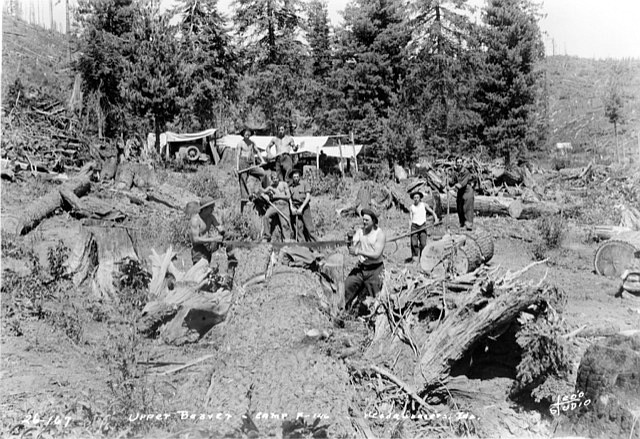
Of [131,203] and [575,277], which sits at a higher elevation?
[131,203]

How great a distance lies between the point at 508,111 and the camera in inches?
838

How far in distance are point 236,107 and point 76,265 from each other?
22704 millimetres

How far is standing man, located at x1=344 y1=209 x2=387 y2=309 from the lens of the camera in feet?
22.7

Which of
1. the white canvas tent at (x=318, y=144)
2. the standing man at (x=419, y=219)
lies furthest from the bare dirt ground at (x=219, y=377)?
the white canvas tent at (x=318, y=144)

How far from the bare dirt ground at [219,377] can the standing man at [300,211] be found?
2.49 m

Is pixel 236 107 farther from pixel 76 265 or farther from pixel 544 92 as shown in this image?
pixel 76 265

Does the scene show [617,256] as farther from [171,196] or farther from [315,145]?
[315,145]

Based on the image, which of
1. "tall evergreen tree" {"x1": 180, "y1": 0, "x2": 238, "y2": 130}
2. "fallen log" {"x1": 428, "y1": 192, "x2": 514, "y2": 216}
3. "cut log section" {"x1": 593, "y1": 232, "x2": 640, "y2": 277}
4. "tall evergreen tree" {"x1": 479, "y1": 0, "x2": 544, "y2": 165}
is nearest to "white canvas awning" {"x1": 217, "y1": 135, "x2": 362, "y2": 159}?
"tall evergreen tree" {"x1": 180, "y1": 0, "x2": 238, "y2": 130}

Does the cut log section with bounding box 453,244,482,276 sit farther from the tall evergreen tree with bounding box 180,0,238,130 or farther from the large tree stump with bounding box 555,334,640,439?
the tall evergreen tree with bounding box 180,0,238,130

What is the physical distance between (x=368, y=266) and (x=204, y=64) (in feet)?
59.0

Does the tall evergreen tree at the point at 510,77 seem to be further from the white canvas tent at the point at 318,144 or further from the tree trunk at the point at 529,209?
the white canvas tent at the point at 318,144

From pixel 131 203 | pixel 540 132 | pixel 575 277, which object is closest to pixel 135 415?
pixel 575 277

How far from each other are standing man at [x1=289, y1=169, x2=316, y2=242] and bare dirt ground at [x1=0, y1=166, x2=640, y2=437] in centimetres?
249

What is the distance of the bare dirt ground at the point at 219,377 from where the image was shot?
192 inches
